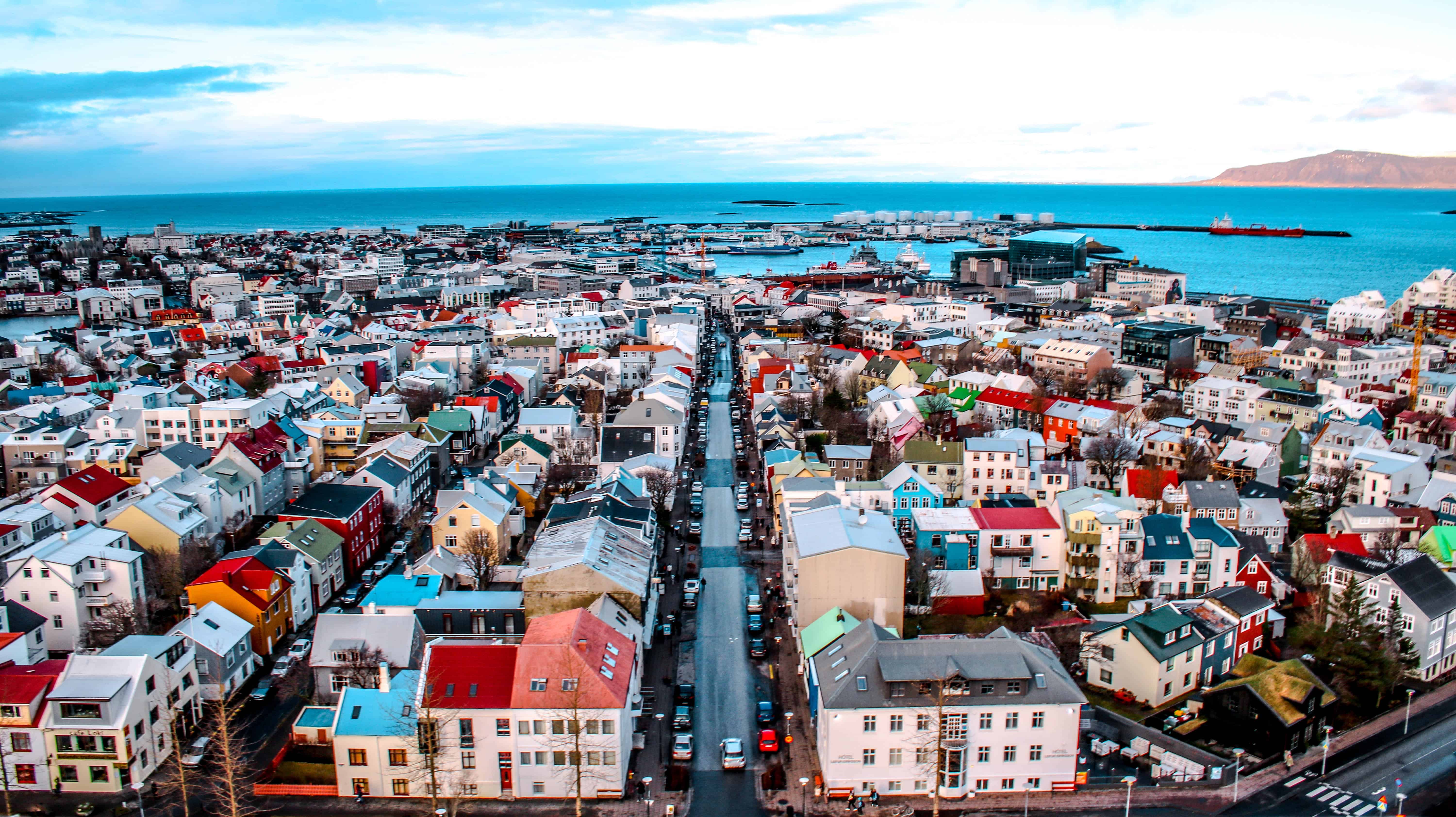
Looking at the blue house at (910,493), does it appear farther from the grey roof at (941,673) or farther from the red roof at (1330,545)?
the grey roof at (941,673)

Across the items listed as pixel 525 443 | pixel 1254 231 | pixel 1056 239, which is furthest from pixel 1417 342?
pixel 1254 231

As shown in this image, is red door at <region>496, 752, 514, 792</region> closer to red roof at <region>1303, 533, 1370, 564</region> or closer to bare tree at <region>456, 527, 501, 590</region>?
bare tree at <region>456, 527, 501, 590</region>

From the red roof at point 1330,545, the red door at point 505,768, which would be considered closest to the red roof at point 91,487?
the red door at point 505,768

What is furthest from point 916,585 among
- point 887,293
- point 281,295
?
point 281,295

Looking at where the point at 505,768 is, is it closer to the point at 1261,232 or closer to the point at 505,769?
the point at 505,769

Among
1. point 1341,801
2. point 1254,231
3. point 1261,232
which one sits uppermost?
point 1254,231
